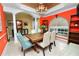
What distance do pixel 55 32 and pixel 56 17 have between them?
56cm

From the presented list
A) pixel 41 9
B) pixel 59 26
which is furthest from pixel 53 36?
pixel 41 9

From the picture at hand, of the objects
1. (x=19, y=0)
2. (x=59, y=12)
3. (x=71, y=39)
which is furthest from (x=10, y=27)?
(x=71, y=39)

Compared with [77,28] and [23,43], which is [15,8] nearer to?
[23,43]

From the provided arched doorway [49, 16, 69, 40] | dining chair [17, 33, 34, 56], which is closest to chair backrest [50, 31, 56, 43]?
arched doorway [49, 16, 69, 40]

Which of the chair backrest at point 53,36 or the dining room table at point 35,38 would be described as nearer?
the dining room table at point 35,38

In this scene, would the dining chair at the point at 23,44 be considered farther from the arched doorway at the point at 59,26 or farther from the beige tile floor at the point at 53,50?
the arched doorway at the point at 59,26

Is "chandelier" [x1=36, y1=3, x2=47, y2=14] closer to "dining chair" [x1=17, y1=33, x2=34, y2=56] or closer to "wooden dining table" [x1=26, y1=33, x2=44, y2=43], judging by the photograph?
"wooden dining table" [x1=26, y1=33, x2=44, y2=43]

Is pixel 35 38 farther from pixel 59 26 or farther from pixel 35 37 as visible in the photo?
pixel 59 26

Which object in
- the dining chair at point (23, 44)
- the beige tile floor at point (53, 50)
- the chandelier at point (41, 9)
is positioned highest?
the chandelier at point (41, 9)

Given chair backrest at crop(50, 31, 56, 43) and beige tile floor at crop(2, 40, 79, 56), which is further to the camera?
chair backrest at crop(50, 31, 56, 43)

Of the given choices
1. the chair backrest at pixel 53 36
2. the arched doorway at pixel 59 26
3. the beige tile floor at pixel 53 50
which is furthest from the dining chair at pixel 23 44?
the arched doorway at pixel 59 26

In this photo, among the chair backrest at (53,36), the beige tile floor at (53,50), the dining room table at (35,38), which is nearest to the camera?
the beige tile floor at (53,50)

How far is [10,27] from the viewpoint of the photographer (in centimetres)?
192

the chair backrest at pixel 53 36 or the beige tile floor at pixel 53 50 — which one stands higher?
the chair backrest at pixel 53 36
